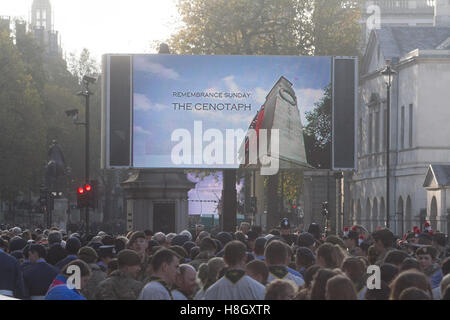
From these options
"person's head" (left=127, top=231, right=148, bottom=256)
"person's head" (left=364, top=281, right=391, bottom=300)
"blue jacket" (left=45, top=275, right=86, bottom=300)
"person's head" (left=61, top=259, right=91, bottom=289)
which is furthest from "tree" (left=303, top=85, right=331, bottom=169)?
"person's head" (left=364, top=281, right=391, bottom=300)

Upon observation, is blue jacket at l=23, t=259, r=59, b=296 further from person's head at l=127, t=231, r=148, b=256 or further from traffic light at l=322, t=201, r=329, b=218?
traffic light at l=322, t=201, r=329, b=218

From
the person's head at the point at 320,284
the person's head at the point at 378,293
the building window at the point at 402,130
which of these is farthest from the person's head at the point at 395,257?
the building window at the point at 402,130

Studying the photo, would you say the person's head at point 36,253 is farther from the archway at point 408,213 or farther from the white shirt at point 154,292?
the archway at point 408,213

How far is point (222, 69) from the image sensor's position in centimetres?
3338

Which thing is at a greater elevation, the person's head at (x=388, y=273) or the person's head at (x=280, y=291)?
the person's head at (x=280, y=291)

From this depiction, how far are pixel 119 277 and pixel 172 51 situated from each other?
1840 inches

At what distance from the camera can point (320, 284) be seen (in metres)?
8.16

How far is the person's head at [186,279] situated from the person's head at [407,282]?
2.68 meters

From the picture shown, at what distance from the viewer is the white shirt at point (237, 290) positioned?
364 inches

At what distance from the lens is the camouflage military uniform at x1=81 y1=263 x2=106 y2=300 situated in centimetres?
1102

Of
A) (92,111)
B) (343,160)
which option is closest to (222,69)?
(343,160)

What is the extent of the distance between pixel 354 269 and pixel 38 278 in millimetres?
4739
